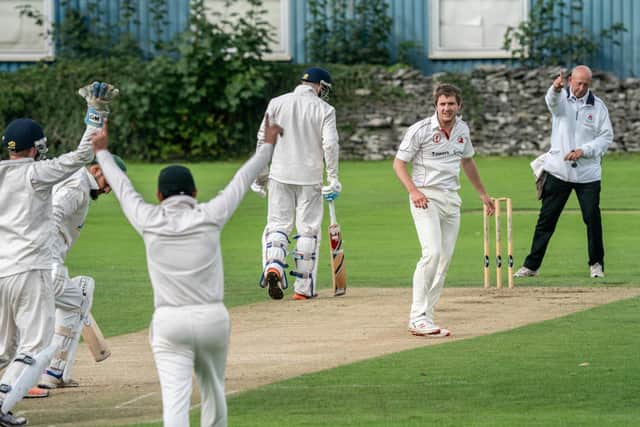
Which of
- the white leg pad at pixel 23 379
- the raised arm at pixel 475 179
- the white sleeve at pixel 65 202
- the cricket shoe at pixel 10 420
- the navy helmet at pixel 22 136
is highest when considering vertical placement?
the navy helmet at pixel 22 136

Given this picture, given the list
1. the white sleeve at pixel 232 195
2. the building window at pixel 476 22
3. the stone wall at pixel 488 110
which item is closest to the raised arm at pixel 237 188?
the white sleeve at pixel 232 195

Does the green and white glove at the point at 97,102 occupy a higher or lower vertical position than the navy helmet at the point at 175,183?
higher

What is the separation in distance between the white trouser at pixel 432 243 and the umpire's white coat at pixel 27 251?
12.0 ft

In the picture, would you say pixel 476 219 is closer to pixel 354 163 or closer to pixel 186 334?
pixel 354 163

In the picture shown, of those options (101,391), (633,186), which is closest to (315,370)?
(101,391)

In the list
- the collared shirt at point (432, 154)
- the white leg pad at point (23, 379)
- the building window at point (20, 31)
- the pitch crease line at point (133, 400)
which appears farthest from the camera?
the building window at point (20, 31)

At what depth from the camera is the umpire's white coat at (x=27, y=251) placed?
8.15m

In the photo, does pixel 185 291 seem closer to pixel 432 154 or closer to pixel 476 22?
pixel 432 154

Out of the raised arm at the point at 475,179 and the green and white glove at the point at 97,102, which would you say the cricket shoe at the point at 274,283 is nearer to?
the raised arm at the point at 475,179

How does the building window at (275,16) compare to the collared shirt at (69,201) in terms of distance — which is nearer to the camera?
the collared shirt at (69,201)

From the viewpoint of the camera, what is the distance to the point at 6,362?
8367mm

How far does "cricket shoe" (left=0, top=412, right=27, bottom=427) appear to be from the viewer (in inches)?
312

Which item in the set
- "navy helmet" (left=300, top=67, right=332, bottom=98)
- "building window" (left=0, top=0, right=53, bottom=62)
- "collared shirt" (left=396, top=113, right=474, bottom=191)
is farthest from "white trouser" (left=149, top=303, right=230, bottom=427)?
"building window" (left=0, top=0, right=53, bottom=62)

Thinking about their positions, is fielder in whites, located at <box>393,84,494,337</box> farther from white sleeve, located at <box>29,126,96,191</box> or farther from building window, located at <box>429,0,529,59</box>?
building window, located at <box>429,0,529,59</box>
